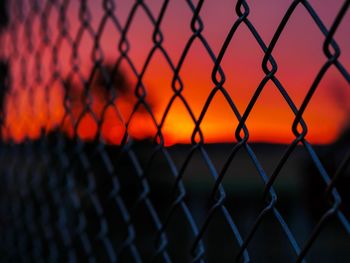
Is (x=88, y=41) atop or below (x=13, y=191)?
atop

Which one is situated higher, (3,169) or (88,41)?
(88,41)

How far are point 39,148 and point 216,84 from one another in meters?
1.20

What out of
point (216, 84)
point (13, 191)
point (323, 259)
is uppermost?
point (216, 84)

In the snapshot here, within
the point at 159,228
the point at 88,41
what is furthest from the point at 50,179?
the point at 159,228

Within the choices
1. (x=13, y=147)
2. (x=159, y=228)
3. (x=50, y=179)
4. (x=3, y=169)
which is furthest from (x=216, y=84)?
(x=3, y=169)

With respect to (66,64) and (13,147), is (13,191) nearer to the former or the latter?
(13,147)

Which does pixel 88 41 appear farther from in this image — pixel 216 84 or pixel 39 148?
pixel 216 84

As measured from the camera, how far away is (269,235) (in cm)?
1109

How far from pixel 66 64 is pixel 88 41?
0.15 m

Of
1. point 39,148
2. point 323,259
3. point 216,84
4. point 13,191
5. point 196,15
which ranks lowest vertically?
point 323,259

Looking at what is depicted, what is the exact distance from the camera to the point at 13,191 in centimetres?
202

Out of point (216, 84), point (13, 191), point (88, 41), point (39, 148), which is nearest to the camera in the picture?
point (216, 84)

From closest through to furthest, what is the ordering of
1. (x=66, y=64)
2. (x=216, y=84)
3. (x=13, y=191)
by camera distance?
1. (x=216, y=84)
2. (x=66, y=64)
3. (x=13, y=191)

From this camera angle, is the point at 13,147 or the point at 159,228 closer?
the point at 159,228
